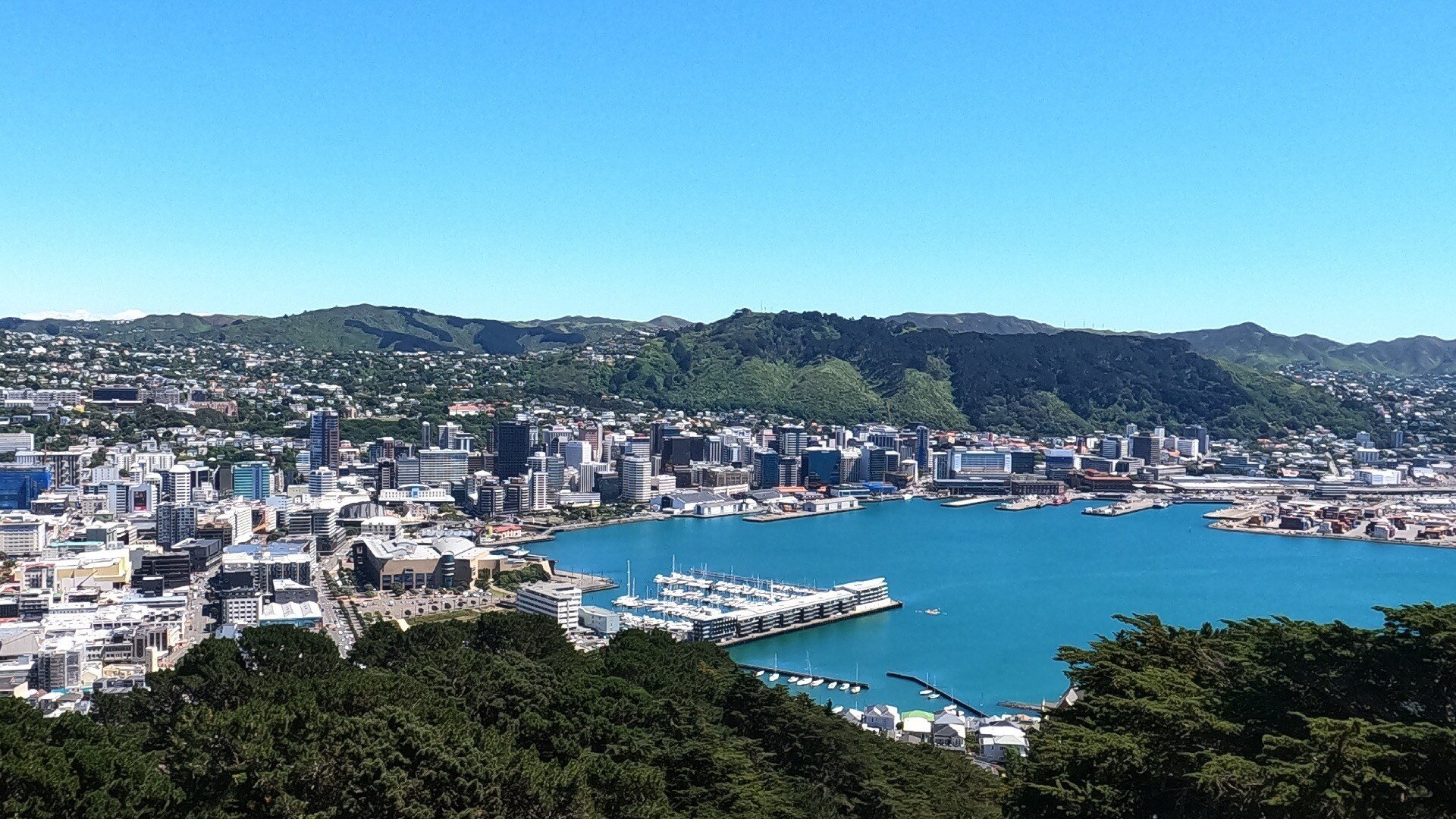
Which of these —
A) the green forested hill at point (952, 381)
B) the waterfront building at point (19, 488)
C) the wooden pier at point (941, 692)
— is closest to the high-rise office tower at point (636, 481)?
the waterfront building at point (19, 488)

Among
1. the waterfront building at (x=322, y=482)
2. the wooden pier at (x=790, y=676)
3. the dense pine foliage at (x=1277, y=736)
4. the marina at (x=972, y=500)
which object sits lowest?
the wooden pier at (x=790, y=676)

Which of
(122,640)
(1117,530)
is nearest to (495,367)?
(1117,530)

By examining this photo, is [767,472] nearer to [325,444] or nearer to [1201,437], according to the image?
[325,444]

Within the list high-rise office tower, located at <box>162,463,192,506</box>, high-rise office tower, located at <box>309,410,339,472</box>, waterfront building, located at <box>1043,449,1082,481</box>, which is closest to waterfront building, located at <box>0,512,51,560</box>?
high-rise office tower, located at <box>162,463,192,506</box>

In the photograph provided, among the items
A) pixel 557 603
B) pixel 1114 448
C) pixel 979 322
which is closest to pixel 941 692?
pixel 557 603

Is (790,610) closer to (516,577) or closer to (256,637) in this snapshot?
(516,577)

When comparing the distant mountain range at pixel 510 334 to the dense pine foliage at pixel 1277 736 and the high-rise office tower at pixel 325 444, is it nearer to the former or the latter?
the high-rise office tower at pixel 325 444
